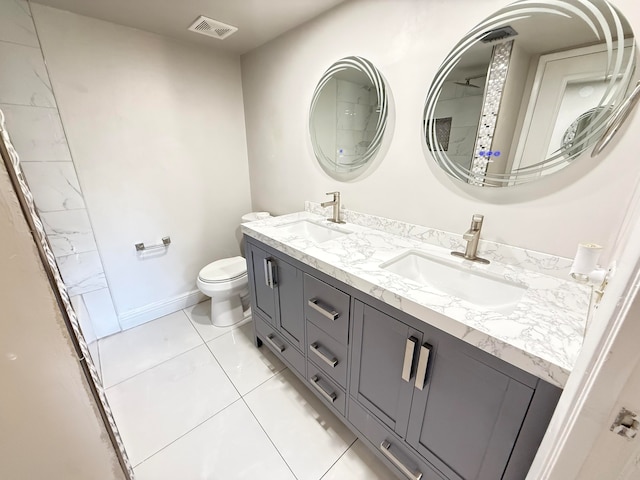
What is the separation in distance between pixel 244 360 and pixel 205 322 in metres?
0.59

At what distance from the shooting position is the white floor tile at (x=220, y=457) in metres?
1.12

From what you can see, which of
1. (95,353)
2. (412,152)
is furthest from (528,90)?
(95,353)

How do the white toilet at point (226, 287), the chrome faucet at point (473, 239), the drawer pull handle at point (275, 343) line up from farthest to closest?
the white toilet at point (226, 287) < the drawer pull handle at point (275, 343) < the chrome faucet at point (473, 239)

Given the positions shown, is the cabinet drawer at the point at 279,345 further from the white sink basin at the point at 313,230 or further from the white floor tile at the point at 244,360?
the white sink basin at the point at 313,230

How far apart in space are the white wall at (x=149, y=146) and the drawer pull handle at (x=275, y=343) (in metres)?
1.08

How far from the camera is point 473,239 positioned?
3.38 ft

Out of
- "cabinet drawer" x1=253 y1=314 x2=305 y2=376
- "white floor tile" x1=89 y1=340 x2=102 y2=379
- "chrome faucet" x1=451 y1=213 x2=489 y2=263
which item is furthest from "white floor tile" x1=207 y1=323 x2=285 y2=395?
"chrome faucet" x1=451 y1=213 x2=489 y2=263

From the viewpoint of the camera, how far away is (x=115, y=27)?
1.57 m

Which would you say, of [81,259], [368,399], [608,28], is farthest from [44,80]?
[608,28]

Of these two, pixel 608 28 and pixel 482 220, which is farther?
pixel 482 220

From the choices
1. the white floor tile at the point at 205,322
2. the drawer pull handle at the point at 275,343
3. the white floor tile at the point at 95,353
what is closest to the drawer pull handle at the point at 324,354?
the drawer pull handle at the point at 275,343

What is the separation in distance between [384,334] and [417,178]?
2.53 ft

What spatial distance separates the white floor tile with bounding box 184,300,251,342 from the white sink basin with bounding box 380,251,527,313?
1.47 m

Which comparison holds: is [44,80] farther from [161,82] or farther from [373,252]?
[373,252]
